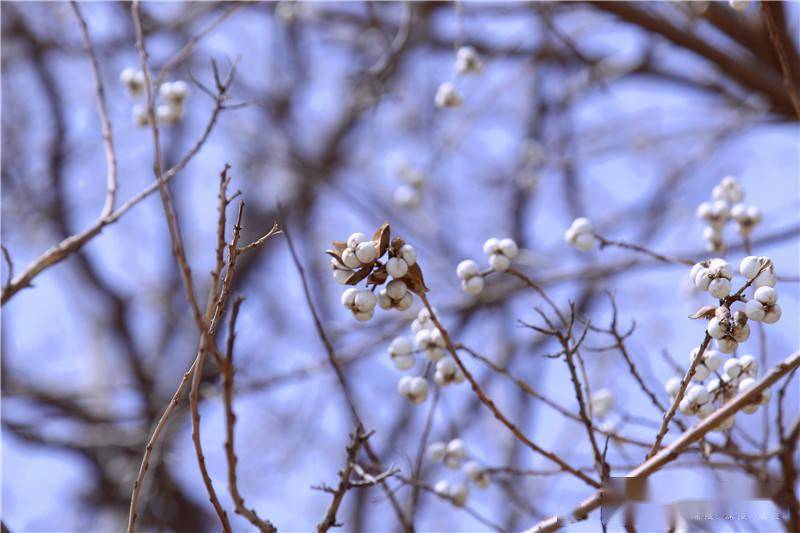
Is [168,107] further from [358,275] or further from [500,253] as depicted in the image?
[358,275]

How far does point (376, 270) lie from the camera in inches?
54.5

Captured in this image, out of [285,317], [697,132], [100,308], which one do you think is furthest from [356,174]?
[697,132]

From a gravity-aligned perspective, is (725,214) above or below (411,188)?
below

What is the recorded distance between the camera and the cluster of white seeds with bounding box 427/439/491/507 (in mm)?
1912

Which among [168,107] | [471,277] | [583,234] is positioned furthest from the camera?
[168,107]

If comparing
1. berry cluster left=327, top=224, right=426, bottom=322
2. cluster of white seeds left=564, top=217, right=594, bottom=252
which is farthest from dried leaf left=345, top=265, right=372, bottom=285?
cluster of white seeds left=564, top=217, right=594, bottom=252

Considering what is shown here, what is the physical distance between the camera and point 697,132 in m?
3.73

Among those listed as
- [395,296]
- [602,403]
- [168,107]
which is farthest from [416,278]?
[168,107]

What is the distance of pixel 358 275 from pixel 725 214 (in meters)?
1.12

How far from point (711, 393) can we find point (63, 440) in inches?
154

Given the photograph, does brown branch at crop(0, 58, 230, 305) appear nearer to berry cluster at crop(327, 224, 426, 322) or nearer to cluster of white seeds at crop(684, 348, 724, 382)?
berry cluster at crop(327, 224, 426, 322)

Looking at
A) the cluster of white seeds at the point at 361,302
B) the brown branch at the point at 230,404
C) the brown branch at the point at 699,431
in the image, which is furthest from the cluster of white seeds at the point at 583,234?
the brown branch at the point at 230,404

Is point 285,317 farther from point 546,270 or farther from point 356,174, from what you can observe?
point 546,270

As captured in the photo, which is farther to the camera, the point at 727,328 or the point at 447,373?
the point at 447,373
